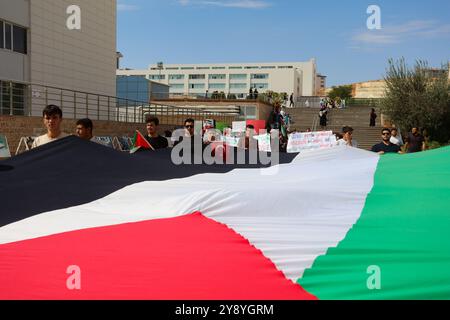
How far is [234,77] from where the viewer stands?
113 metres

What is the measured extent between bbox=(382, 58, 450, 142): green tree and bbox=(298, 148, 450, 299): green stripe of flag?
23246 millimetres

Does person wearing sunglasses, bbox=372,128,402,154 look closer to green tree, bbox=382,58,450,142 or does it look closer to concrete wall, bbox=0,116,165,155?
concrete wall, bbox=0,116,165,155

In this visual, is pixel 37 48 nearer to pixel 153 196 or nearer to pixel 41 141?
pixel 41 141

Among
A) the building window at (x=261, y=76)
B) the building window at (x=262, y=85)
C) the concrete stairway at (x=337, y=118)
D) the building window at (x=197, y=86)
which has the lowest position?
the concrete stairway at (x=337, y=118)

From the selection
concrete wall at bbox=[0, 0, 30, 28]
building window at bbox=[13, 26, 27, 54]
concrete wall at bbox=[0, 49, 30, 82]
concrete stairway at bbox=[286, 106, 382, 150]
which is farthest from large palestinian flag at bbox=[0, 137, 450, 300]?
concrete stairway at bbox=[286, 106, 382, 150]

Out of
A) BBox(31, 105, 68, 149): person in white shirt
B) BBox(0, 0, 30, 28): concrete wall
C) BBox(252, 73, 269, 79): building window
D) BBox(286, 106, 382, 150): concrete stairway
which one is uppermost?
BBox(252, 73, 269, 79): building window

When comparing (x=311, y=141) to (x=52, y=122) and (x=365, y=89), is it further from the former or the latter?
(x=365, y=89)

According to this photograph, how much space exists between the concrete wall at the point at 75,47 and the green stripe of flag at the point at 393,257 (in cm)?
2211

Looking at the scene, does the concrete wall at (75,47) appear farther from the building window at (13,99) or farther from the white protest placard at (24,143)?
the white protest placard at (24,143)

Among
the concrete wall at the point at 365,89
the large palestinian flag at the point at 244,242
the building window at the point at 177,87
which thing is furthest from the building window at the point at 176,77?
the large palestinian flag at the point at 244,242

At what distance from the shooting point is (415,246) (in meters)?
2.34

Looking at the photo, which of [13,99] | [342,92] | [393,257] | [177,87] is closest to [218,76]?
[177,87]

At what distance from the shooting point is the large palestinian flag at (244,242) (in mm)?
2271

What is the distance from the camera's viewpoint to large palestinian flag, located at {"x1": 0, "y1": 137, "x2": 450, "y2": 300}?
2271 mm
